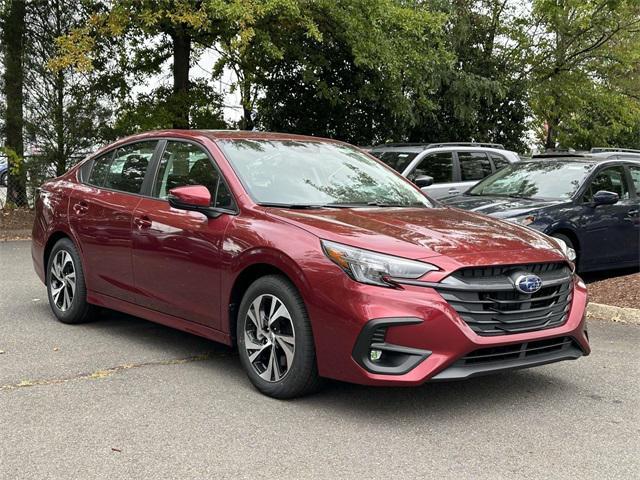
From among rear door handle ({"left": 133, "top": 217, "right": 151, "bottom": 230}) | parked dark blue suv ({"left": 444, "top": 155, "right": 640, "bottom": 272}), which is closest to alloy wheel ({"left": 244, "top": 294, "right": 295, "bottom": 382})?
rear door handle ({"left": 133, "top": 217, "right": 151, "bottom": 230})

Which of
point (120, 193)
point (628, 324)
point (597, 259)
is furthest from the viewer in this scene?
point (597, 259)

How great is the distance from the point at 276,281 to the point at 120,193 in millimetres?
2162

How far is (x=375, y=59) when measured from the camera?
14.9m

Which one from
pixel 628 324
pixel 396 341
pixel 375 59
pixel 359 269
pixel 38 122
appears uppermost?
pixel 375 59

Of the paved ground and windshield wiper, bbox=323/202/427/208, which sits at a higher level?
windshield wiper, bbox=323/202/427/208

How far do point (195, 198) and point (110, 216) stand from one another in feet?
4.38

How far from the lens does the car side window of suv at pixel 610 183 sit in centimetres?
936

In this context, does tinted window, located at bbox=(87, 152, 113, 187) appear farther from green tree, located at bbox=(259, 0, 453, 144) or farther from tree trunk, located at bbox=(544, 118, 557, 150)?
tree trunk, located at bbox=(544, 118, 557, 150)

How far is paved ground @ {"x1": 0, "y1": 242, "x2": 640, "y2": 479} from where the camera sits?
3.66 m

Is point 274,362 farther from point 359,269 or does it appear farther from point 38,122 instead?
point 38,122

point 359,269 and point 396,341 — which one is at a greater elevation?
point 359,269

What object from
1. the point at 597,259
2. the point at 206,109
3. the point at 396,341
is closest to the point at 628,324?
→ the point at 597,259

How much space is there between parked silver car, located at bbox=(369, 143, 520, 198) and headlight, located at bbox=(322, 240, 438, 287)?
7928mm

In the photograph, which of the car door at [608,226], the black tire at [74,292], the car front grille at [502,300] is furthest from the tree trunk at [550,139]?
the car front grille at [502,300]
